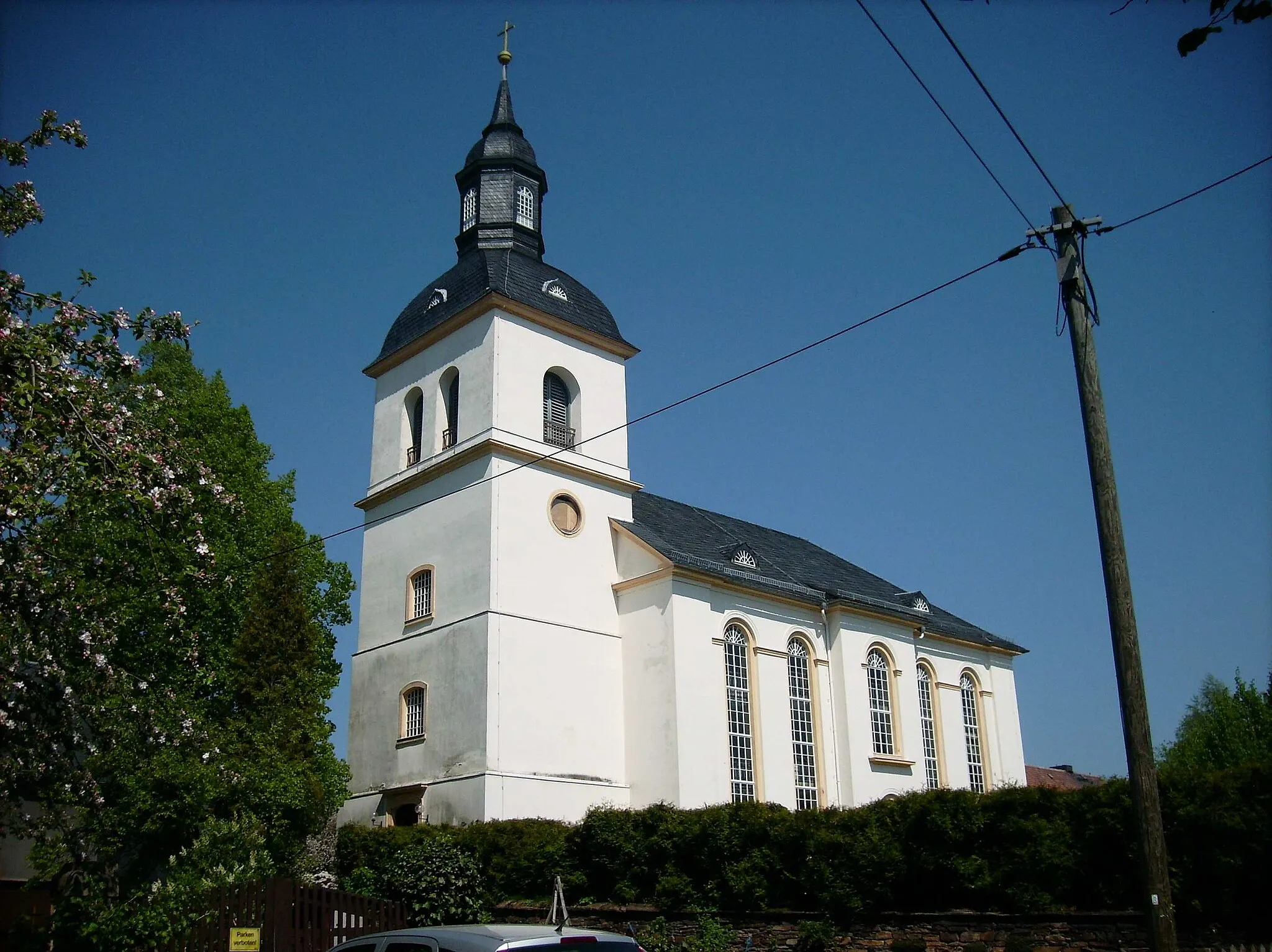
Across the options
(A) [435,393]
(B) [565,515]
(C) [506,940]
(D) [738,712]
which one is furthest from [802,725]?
(C) [506,940]

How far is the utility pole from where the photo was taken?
10.5 metres

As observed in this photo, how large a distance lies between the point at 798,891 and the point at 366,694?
1525 centimetres

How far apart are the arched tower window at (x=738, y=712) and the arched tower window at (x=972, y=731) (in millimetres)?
11081

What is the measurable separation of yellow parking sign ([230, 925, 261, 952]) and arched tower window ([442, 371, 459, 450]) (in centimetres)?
1620

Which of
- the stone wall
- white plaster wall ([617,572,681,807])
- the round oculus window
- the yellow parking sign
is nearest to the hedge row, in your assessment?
the stone wall

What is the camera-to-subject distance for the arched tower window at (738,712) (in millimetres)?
28375

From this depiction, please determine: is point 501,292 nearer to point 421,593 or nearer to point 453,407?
point 453,407

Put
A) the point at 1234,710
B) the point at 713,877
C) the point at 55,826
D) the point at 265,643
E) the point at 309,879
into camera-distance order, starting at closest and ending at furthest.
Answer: the point at 55,826 < the point at 713,877 < the point at 309,879 < the point at 265,643 < the point at 1234,710

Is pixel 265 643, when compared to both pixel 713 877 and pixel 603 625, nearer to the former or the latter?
pixel 603 625

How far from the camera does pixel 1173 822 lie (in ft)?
44.5

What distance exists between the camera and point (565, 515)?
2948cm

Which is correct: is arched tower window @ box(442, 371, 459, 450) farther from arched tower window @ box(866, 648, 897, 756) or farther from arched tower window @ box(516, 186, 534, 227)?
arched tower window @ box(866, 648, 897, 756)

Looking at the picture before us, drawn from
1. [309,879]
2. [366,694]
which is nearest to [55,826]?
[309,879]

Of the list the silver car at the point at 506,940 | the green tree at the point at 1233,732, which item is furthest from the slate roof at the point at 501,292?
the green tree at the point at 1233,732
